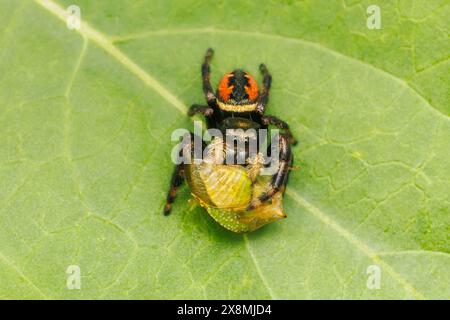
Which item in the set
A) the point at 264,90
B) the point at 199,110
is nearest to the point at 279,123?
the point at 264,90

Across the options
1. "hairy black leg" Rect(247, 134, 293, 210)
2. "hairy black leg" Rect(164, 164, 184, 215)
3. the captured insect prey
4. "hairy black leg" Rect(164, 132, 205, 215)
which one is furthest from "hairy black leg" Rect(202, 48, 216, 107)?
"hairy black leg" Rect(247, 134, 293, 210)

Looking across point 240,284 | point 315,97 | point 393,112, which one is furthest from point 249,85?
point 240,284

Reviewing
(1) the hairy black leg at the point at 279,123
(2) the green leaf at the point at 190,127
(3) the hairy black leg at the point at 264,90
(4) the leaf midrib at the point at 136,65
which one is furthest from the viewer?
(3) the hairy black leg at the point at 264,90

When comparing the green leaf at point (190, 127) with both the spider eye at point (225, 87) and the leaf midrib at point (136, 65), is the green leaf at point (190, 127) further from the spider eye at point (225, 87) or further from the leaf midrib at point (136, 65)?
the spider eye at point (225, 87)

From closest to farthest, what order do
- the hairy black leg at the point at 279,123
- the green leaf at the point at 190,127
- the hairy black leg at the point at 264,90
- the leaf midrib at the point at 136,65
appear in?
the green leaf at the point at 190,127, the leaf midrib at the point at 136,65, the hairy black leg at the point at 279,123, the hairy black leg at the point at 264,90

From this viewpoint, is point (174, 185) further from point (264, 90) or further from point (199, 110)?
point (264, 90)

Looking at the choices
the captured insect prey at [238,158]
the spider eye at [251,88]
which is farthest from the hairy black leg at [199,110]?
the spider eye at [251,88]
